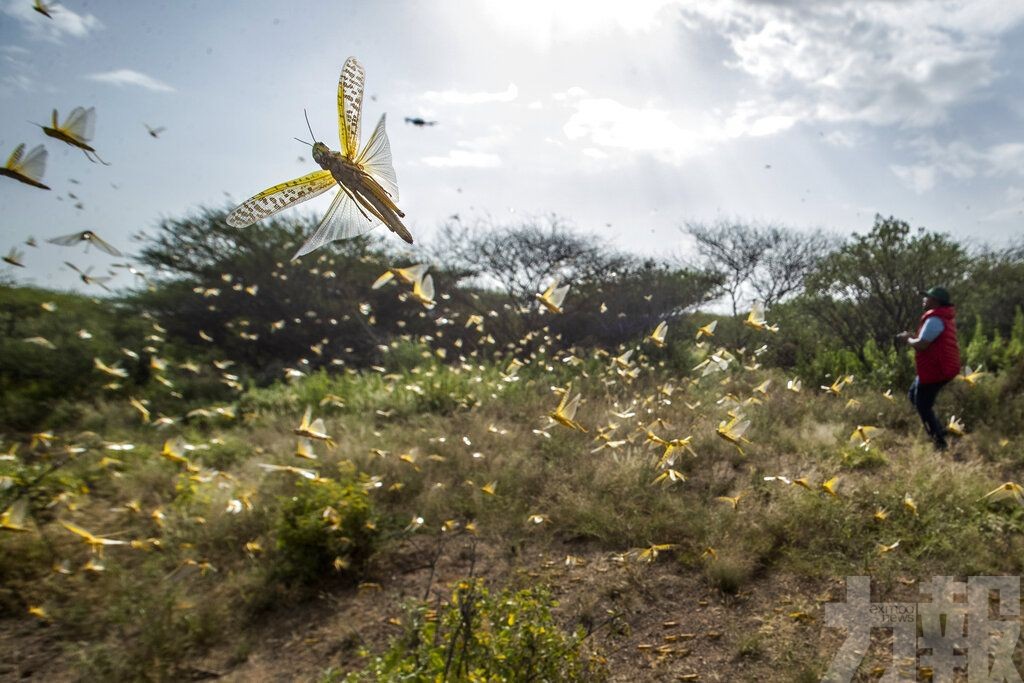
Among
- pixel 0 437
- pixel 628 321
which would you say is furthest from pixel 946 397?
pixel 0 437

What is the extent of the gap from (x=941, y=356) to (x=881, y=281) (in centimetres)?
507

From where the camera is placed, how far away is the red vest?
527cm

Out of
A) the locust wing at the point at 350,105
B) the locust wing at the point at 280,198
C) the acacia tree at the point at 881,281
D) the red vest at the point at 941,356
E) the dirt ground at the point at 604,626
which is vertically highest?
the acacia tree at the point at 881,281

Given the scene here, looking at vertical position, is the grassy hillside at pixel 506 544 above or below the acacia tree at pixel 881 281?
below

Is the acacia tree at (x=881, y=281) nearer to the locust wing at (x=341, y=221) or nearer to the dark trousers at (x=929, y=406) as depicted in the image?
the dark trousers at (x=929, y=406)

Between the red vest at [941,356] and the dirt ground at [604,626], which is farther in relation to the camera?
the red vest at [941,356]

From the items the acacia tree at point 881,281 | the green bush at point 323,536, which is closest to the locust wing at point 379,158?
the green bush at point 323,536

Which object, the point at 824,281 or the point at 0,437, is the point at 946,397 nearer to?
the point at 824,281

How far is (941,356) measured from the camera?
5289 mm

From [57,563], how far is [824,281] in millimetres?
11582

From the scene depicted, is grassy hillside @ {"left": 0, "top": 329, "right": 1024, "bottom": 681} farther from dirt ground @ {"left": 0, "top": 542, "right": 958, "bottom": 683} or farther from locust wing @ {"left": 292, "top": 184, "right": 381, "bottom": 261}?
locust wing @ {"left": 292, "top": 184, "right": 381, "bottom": 261}

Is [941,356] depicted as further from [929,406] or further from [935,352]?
[929,406]

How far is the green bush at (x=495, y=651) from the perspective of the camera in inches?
87.8

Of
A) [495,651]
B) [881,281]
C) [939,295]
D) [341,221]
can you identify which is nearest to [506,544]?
[495,651]
